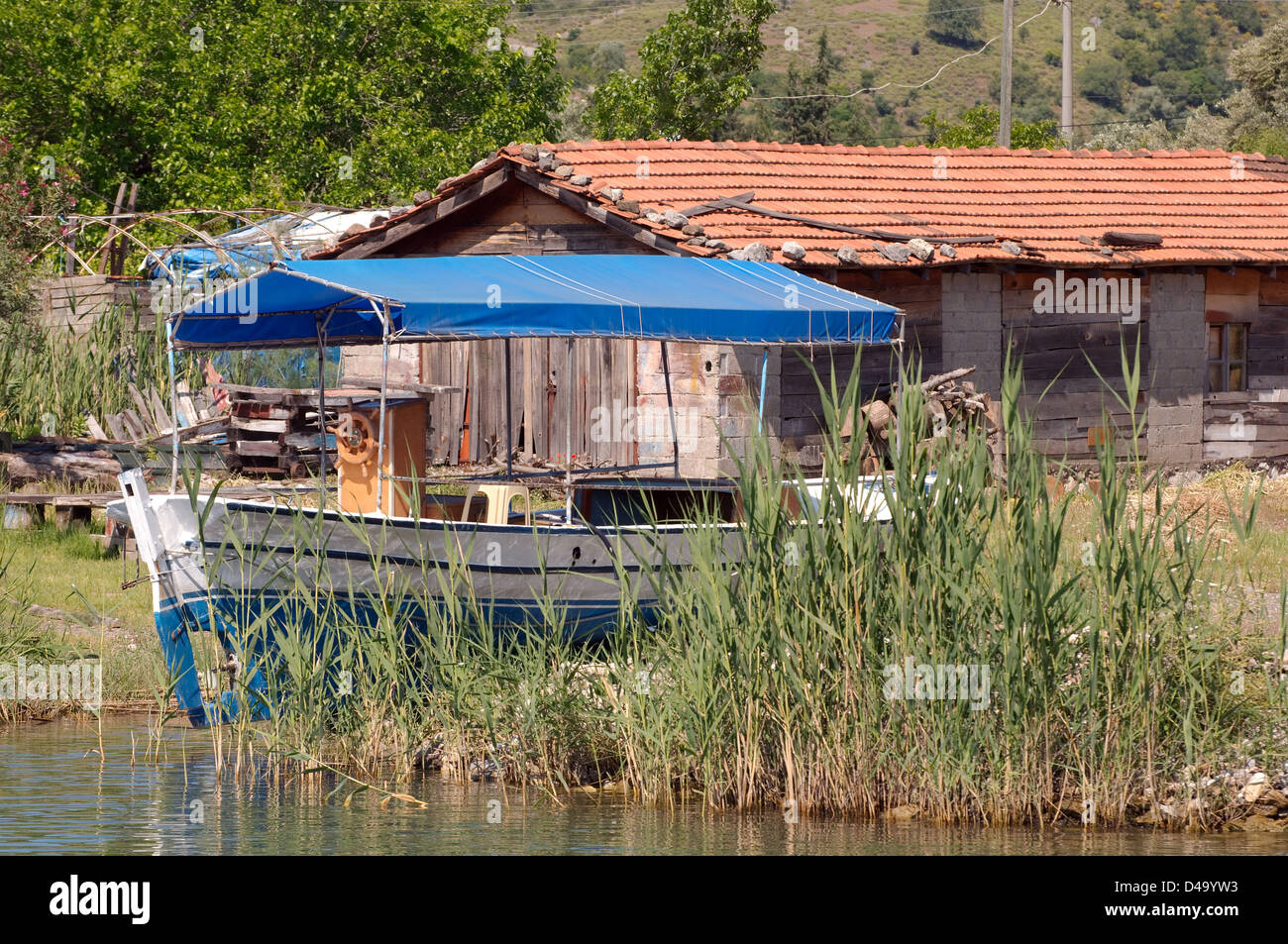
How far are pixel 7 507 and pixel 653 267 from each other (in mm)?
6473

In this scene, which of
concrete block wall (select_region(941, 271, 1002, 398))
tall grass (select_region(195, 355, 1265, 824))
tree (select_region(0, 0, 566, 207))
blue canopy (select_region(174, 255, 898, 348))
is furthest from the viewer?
tree (select_region(0, 0, 566, 207))

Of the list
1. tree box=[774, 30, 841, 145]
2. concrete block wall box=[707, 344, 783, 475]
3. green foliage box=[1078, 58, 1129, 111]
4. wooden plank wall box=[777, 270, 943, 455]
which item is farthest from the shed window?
green foliage box=[1078, 58, 1129, 111]

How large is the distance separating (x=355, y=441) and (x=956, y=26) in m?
69.1

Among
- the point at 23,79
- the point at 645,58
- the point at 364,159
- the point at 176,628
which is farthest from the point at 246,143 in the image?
the point at 176,628

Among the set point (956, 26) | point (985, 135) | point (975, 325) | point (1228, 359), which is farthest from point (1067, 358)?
point (956, 26)

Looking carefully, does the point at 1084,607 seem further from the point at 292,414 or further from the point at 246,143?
the point at 246,143

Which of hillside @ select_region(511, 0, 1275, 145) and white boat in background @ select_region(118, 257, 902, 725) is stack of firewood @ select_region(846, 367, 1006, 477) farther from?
hillside @ select_region(511, 0, 1275, 145)

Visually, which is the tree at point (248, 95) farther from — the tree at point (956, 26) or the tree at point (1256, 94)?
the tree at point (956, 26)

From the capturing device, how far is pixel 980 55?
7369 cm

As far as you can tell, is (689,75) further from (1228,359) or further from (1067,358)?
(1067,358)

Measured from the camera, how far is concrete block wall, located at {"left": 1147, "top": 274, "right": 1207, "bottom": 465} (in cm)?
1966

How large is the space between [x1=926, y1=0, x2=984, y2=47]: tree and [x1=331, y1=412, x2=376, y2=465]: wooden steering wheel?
68030 millimetres

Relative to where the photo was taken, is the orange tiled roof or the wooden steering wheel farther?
the orange tiled roof

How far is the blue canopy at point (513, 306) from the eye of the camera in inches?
422
